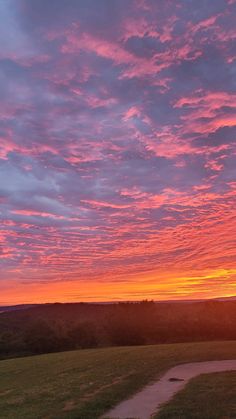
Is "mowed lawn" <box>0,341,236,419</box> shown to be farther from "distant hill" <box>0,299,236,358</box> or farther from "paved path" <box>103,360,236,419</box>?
"distant hill" <box>0,299,236,358</box>

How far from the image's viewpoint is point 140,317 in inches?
3073

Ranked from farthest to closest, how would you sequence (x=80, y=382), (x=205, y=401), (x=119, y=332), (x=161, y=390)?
(x=119, y=332), (x=80, y=382), (x=161, y=390), (x=205, y=401)

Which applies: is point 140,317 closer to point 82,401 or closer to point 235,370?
point 235,370

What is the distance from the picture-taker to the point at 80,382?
24969 mm

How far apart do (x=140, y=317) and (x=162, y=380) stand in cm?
5526

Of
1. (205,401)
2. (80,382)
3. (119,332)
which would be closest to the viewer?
(205,401)

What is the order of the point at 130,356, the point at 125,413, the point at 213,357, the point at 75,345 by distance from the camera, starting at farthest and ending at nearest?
the point at 75,345, the point at 130,356, the point at 213,357, the point at 125,413

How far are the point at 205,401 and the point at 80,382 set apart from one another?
10.2 metres

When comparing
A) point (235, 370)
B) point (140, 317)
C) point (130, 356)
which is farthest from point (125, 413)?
point (140, 317)

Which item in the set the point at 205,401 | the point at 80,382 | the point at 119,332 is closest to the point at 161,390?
the point at 205,401

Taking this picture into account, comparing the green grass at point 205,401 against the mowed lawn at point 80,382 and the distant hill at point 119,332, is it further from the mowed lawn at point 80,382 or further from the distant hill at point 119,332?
the distant hill at point 119,332

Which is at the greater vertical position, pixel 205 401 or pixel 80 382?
pixel 80 382

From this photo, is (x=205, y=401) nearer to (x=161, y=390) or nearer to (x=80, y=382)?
(x=161, y=390)

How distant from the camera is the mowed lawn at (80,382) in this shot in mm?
18438
